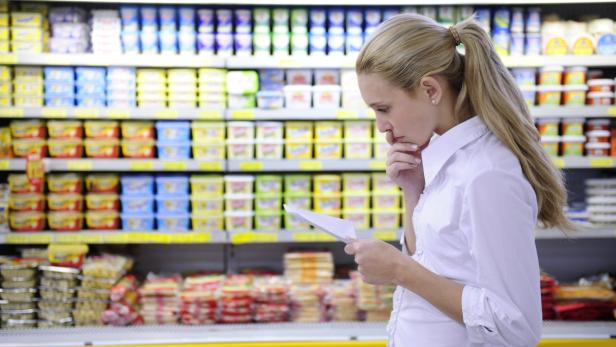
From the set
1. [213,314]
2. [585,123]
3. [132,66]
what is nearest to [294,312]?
[213,314]

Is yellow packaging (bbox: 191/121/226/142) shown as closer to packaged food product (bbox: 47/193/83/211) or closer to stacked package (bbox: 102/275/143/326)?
packaged food product (bbox: 47/193/83/211)

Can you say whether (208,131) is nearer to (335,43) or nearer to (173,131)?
(173,131)

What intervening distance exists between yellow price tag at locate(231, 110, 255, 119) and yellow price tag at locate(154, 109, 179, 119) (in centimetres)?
31

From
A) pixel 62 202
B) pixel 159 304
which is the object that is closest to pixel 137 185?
pixel 62 202

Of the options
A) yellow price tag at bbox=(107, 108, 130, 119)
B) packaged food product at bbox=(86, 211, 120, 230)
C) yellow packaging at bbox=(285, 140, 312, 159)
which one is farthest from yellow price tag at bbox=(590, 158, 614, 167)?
packaged food product at bbox=(86, 211, 120, 230)

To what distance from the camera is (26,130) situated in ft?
10.9

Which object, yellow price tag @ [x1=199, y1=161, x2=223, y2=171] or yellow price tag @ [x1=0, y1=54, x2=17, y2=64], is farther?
yellow price tag @ [x1=199, y1=161, x2=223, y2=171]

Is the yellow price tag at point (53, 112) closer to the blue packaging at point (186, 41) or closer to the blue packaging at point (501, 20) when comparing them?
the blue packaging at point (186, 41)

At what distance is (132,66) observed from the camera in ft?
10.9

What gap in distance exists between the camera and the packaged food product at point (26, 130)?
10.9ft

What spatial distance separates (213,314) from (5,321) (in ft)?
3.54

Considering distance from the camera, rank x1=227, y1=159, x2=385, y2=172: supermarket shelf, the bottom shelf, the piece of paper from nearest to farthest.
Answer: the piece of paper, the bottom shelf, x1=227, y1=159, x2=385, y2=172: supermarket shelf

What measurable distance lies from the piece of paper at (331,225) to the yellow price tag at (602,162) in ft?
7.86

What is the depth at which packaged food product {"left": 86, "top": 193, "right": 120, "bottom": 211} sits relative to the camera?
132 inches
